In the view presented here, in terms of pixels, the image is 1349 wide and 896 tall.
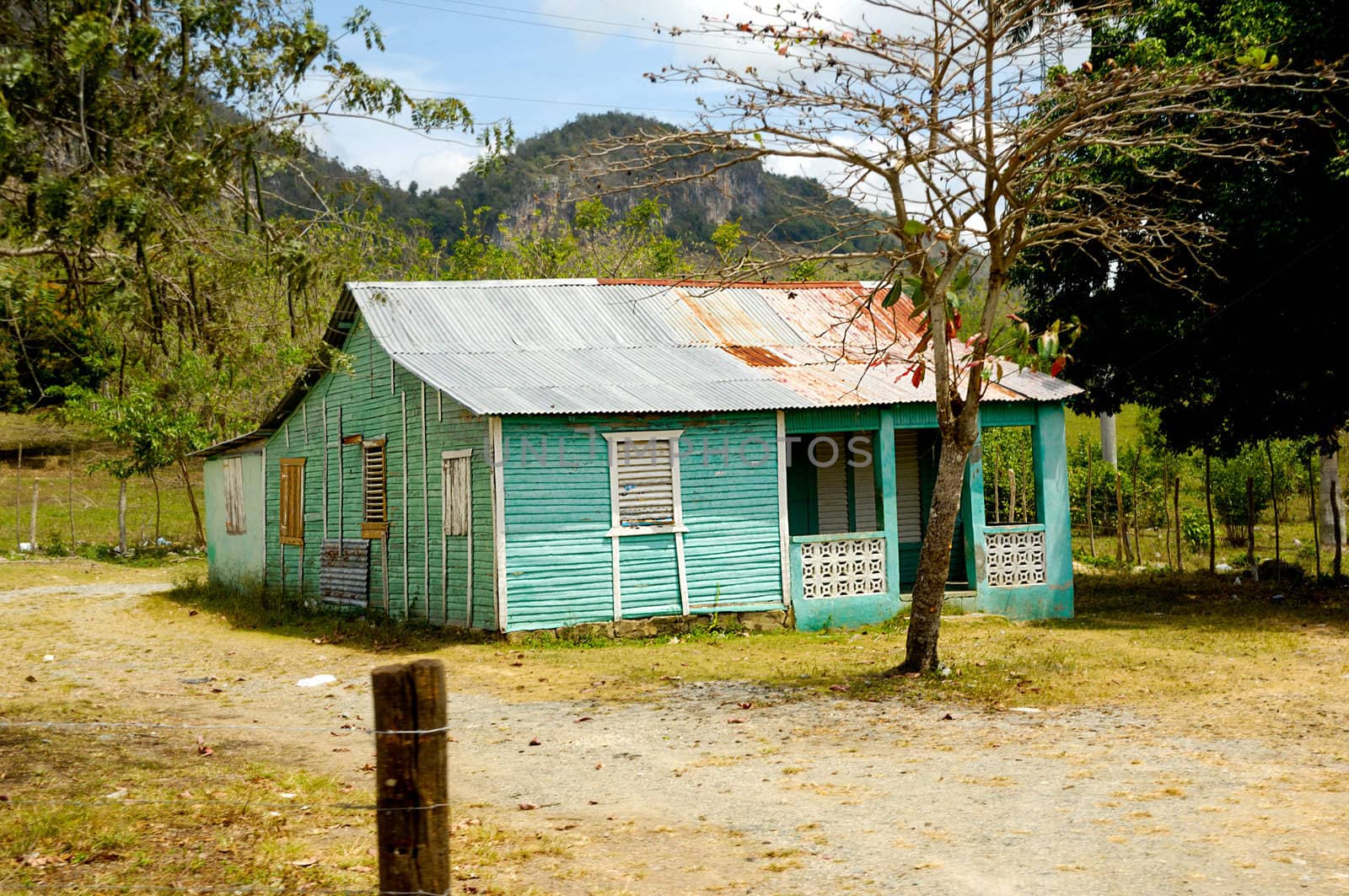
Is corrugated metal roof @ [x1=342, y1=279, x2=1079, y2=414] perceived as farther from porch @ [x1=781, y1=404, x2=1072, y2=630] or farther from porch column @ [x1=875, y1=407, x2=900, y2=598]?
porch column @ [x1=875, y1=407, x2=900, y2=598]

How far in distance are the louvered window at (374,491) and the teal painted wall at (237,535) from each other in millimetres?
3577

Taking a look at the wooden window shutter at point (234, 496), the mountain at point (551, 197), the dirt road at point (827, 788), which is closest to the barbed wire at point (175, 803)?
the dirt road at point (827, 788)

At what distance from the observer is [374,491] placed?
17.6 m

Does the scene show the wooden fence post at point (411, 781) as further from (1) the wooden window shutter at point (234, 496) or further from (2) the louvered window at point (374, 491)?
(1) the wooden window shutter at point (234, 496)

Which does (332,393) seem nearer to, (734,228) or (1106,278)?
(1106,278)

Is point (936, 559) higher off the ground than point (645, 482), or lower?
lower

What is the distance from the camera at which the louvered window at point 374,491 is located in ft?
56.9

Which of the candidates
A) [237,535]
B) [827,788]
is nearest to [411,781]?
[827,788]

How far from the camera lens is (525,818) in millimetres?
7070

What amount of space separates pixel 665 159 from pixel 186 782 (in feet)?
19.5

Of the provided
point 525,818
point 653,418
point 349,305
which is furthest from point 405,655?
point 525,818

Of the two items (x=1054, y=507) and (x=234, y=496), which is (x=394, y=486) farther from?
(x=1054, y=507)

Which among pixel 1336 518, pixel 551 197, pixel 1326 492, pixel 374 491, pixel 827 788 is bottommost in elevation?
pixel 827 788

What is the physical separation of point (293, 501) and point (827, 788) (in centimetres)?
1417
